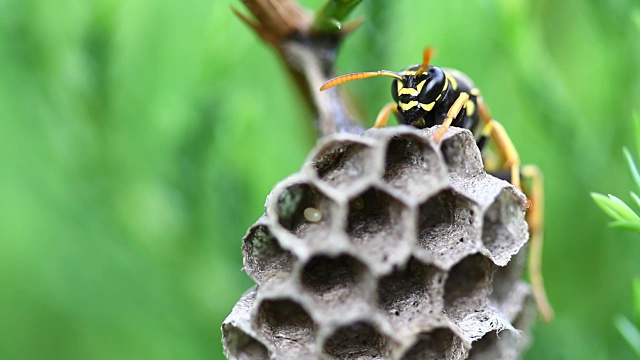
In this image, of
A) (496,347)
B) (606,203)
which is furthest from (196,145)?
(606,203)

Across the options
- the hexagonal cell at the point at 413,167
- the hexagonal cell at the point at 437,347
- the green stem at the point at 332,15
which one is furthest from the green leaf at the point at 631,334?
the green stem at the point at 332,15

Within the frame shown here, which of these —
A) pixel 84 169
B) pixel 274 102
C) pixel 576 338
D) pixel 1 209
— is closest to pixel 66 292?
pixel 1 209

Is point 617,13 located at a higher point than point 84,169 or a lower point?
lower

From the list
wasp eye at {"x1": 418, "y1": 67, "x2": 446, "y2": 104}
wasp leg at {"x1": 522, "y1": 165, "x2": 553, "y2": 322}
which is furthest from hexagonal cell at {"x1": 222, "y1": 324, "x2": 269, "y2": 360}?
wasp leg at {"x1": 522, "y1": 165, "x2": 553, "y2": 322}

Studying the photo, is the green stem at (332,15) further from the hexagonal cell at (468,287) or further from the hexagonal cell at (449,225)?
the hexagonal cell at (468,287)

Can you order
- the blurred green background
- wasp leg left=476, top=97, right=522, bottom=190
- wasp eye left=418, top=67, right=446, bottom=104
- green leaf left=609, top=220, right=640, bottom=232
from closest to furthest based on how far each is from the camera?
1. green leaf left=609, top=220, right=640, bottom=232
2. wasp eye left=418, top=67, right=446, bottom=104
3. wasp leg left=476, top=97, right=522, bottom=190
4. the blurred green background

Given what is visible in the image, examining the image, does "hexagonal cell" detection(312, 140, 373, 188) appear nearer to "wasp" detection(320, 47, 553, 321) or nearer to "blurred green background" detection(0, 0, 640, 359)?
"wasp" detection(320, 47, 553, 321)

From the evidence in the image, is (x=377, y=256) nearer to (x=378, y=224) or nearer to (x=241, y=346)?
(x=378, y=224)

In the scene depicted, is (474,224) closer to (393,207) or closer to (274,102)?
(393,207)
